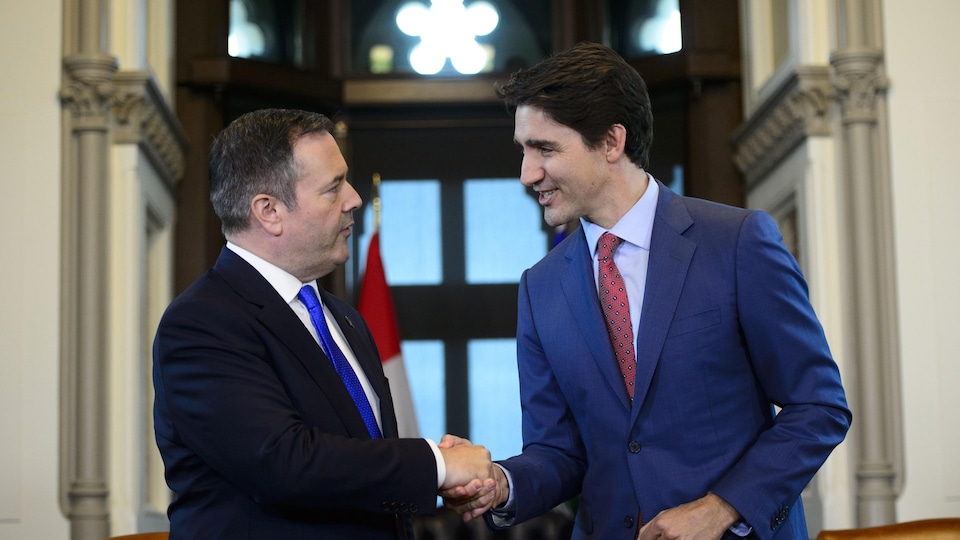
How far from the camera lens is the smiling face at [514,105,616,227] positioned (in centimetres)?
286

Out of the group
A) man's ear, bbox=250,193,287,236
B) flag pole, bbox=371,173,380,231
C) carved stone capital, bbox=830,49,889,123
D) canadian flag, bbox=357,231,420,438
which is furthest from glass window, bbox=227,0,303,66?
man's ear, bbox=250,193,287,236

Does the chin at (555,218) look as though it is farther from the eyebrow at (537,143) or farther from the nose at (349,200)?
the nose at (349,200)

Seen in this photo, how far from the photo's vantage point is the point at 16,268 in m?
5.03

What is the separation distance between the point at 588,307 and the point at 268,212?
762 mm

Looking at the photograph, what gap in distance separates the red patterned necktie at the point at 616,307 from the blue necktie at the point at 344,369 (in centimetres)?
57

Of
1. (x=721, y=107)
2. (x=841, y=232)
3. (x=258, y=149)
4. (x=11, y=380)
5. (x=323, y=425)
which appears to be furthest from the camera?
(x=721, y=107)

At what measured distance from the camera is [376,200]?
273 inches

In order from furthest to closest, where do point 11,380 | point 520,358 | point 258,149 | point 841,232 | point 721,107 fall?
point 721,107 < point 841,232 < point 11,380 < point 520,358 < point 258,149

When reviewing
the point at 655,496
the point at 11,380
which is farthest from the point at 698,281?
the point at 11,380

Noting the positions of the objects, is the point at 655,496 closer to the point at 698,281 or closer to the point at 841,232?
the point at 698,281

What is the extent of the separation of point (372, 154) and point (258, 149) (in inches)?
184

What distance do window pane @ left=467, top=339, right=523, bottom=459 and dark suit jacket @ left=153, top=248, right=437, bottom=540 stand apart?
175 inches

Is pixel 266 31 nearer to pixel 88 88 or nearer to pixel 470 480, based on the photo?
pixel 88 88

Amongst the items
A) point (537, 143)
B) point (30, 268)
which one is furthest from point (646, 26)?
point (537, 143)
